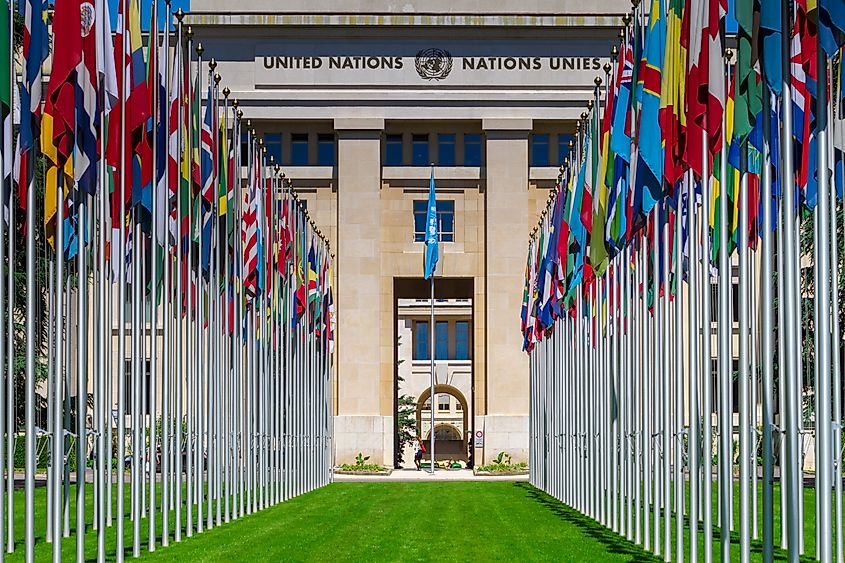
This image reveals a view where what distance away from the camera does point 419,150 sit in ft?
252

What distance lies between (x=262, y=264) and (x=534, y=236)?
14.3 meters

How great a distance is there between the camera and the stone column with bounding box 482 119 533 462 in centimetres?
7150

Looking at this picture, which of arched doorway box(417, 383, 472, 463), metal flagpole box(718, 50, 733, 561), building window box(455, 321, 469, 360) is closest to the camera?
metal flagpole box(718, 50, 733, 561)

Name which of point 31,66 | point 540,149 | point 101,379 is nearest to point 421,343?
point 540,149

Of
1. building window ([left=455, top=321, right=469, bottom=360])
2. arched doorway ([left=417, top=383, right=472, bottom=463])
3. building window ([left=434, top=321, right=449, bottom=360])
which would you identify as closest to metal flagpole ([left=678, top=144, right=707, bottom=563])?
building window ([left=455, top=321, right=469, bottom=360])

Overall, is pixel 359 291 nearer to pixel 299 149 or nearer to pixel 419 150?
pixel 299 149

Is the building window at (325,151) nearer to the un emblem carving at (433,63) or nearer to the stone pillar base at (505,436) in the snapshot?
the un emblem carving at (433,63)

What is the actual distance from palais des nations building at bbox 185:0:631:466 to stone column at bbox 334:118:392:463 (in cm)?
7

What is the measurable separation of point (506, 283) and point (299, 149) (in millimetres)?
12395

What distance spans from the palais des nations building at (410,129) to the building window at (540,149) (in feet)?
0.32

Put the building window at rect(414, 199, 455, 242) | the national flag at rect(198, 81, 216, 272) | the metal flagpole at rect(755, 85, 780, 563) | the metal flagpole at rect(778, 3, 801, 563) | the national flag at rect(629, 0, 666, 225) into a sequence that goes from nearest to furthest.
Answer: the metal flagpole at rect(778, 3, 801, 563) < the metal flagpole at rect(755, 85, 780, 563) < the national flag at rect(629, 0, 666, 225) < the national flag at rect(198, 81, 216, 272) < the building window at rect(414, 199, 455, 242)

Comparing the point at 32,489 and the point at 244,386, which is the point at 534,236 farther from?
the point at 32,489

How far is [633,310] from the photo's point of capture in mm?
27547

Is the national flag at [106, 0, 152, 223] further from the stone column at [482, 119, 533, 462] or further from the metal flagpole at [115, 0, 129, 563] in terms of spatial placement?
the stone column at [482, 119, 533, 462]
